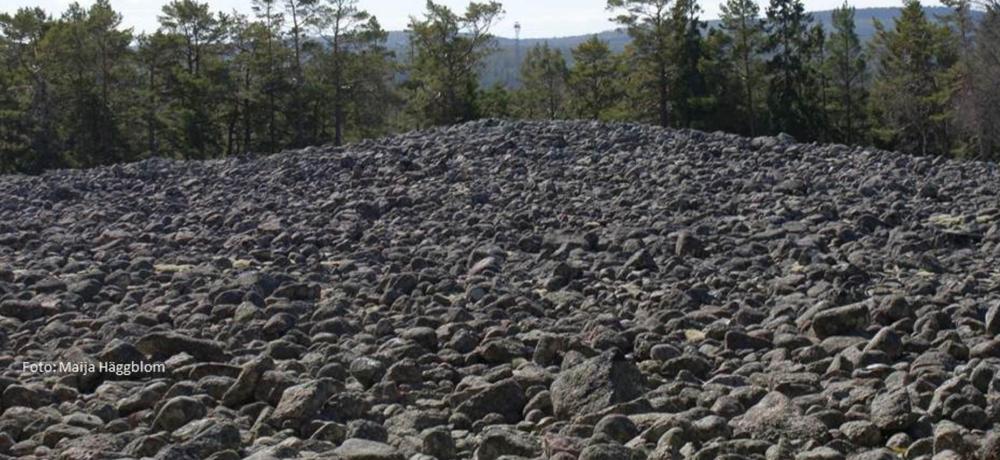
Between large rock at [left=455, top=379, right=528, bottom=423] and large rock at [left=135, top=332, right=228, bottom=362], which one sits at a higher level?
large rock at [left=135, top=332, right=228, bottom=362]

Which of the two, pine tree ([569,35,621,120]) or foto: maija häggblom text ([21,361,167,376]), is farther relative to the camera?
pine tree ([569,35,621,120])

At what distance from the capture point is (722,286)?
888cm

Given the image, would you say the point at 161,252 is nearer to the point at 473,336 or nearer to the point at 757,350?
the point at 473,336

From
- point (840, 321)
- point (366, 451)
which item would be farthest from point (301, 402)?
point (840, 321)

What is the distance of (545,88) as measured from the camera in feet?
162

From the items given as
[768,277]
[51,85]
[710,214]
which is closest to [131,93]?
[51,85]

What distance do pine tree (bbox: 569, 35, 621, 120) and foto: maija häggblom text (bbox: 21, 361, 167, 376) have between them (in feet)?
124

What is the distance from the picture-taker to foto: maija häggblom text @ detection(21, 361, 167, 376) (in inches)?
265

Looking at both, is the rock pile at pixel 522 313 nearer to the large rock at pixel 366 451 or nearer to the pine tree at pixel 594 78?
the large rock at pixel 366 451

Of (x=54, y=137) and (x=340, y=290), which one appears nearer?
(x=340, y=290)

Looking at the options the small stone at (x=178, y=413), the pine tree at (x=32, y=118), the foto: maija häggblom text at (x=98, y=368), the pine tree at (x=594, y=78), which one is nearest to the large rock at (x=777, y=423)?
the small stone at (x=178, y=413)

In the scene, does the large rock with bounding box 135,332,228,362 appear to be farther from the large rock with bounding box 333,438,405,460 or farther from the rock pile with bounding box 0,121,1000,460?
the large rock with bounding box 333,438,405,460

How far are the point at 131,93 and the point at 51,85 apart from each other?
2.39 m

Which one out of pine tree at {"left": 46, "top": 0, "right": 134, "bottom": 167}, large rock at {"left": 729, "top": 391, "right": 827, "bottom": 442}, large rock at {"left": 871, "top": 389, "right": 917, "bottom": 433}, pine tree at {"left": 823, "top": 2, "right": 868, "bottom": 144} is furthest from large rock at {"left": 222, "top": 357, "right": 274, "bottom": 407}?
pine tree at {"left": 823, "top": 2, "right": 868, "bottom": 144}
